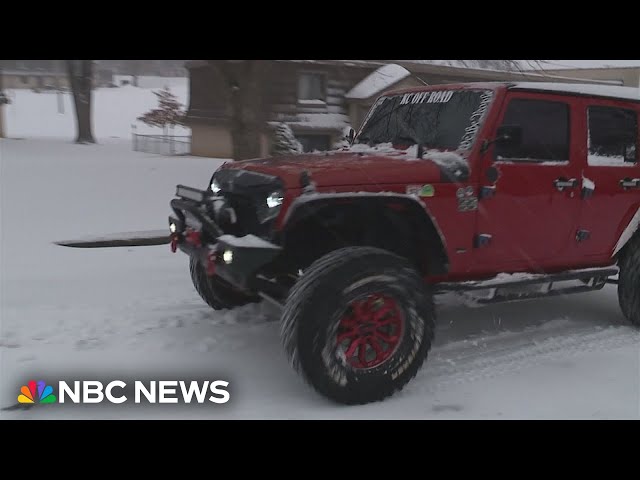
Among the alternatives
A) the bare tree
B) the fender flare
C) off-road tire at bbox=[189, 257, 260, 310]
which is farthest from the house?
the fender flare

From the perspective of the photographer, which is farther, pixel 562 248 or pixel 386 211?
pixel 562 248

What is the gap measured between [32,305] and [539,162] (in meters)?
4.56

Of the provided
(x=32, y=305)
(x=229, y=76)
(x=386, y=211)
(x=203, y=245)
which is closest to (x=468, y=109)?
(x=386, y=211)

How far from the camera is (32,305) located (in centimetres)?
542

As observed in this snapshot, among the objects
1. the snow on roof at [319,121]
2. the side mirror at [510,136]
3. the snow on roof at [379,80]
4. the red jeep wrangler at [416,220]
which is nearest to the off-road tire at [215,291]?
the red jeep wrangler at [416,220]

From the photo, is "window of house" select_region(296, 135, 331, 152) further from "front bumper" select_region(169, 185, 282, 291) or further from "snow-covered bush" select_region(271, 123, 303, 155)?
"front bumper" select_region(169, 185, 282, 291)

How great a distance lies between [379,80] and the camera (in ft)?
71.8

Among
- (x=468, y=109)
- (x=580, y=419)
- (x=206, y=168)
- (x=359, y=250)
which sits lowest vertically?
(x=206, y=168)

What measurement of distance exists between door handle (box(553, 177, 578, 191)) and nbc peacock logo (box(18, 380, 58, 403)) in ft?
12.8

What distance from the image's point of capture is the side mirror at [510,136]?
4055 mm

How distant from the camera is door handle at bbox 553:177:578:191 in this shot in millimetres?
4609

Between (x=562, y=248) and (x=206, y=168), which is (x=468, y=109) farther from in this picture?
(x=206, y=168)

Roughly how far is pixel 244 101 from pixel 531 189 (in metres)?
6.68

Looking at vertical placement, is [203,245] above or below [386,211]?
below
